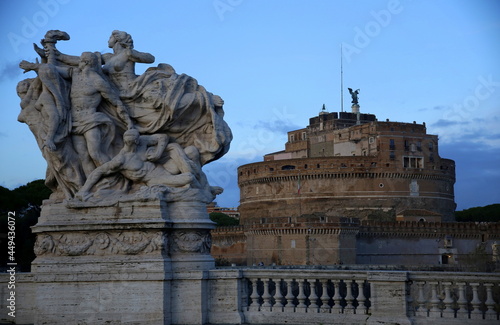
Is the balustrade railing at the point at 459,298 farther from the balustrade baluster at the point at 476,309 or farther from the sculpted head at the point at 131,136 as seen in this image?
the sculpted head at the point at 131,136

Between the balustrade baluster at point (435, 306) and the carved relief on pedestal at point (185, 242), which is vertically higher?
the carved relief on pedestal at point (185, 242)

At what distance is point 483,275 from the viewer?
8320 millimetres

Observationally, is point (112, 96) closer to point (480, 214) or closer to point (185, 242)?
point (185, 242)

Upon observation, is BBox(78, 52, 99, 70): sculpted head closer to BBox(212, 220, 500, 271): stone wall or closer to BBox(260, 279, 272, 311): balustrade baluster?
BBox(260, 279, 272, 311): balustrade baluster

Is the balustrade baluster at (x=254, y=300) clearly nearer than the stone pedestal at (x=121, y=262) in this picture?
No

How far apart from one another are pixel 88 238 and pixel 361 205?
72379 mm

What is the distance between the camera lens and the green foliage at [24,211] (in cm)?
3414

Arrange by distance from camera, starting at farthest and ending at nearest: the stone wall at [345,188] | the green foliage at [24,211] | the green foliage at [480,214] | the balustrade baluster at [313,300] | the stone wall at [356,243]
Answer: the green foliage at [480,214], the stone wall at [345,188], the stone wall at [356,243], the green foliage at [24,211], the balustrade baluster at [313,300]

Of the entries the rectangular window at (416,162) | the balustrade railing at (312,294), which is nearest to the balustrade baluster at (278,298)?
the balustrade railing at (312,294)

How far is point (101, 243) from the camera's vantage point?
9.51 m

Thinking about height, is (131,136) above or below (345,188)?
below

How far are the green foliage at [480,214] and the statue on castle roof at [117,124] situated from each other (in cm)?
8717

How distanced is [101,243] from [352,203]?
237 feet

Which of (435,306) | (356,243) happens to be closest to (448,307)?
(435,306)
